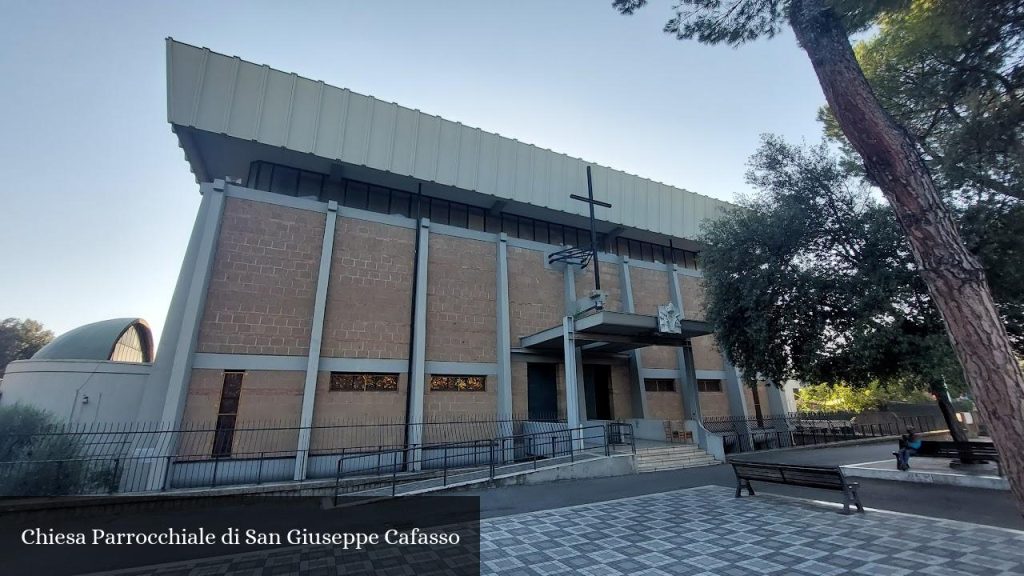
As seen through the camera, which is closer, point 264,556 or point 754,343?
point 264,556

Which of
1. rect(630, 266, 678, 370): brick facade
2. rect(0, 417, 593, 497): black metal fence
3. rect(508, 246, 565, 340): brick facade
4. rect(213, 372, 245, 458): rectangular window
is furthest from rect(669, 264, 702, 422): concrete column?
rect(213, 372, 245, 458): rectangular window

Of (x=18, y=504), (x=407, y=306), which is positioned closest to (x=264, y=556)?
(x=18, y=504)

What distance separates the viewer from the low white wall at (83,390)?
1166cm

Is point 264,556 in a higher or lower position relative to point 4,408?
lower

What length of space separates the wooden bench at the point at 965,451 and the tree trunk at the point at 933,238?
25.5 ft

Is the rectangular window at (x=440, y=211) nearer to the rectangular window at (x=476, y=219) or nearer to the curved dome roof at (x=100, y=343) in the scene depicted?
the rectangular window at (x=476, y=219)

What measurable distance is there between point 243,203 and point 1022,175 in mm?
19692

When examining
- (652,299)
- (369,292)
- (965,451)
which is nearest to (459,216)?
(369,292)

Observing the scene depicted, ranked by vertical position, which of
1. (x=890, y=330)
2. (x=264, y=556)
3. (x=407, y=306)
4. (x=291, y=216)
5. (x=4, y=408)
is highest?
(x=291, y=216)

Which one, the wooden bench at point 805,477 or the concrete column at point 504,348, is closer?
the wooden bench at point 805,477

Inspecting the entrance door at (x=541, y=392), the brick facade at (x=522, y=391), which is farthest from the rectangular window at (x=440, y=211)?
the entrance door at (x=541, y=392)

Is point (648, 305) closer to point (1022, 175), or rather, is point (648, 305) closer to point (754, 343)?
point (754, 343)

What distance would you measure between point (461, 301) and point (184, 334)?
8438 mm

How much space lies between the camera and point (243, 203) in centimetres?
1297
